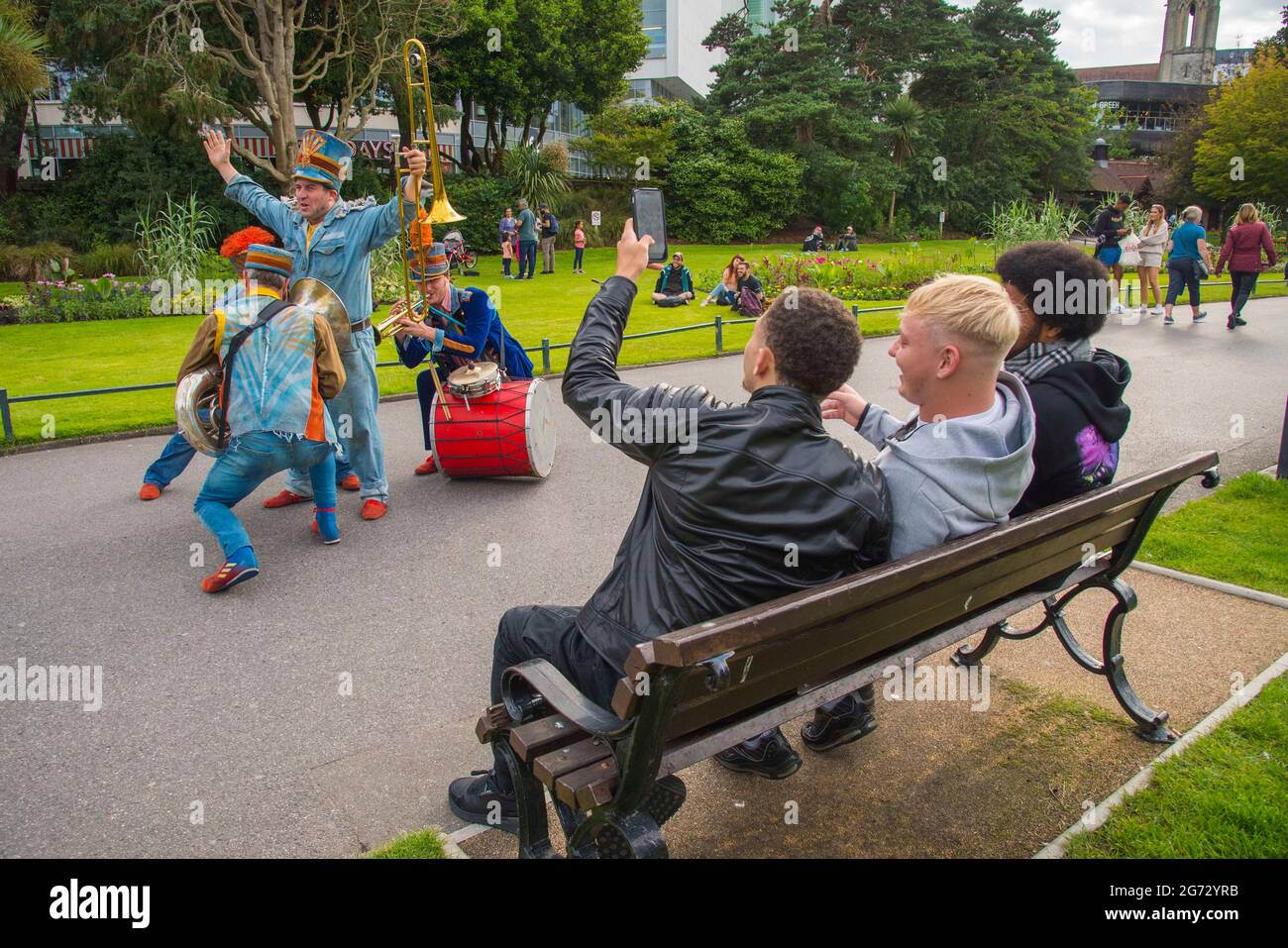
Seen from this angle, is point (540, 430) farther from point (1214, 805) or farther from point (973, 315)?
point (1214, 805)

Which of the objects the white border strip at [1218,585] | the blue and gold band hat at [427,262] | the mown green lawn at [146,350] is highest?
the blue and gold band hat at [427,262]

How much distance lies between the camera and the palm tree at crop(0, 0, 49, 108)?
1619 centimetres

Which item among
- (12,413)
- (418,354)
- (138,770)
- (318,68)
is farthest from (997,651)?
(318,68)

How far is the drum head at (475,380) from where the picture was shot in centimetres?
665

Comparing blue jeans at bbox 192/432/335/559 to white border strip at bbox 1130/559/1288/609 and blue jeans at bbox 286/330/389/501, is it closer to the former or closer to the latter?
blue jeans at bbox 286/330/389/501

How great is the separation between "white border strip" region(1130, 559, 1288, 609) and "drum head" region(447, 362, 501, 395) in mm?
4262

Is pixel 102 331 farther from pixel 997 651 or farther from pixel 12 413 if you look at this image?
pixel 997 651

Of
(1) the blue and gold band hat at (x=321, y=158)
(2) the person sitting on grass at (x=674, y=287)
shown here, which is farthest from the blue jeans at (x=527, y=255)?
(1) the blue and gold band hat at (x=321, y=158)

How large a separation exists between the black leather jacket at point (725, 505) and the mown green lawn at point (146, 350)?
21.4 ft

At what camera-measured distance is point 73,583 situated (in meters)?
5.26

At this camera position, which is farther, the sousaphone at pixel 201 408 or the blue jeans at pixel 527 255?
the blue jeans at pixel 527 255

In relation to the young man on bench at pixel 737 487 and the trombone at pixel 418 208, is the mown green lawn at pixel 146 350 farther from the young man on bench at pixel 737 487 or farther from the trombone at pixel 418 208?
the young man on bench at pixel 737 487

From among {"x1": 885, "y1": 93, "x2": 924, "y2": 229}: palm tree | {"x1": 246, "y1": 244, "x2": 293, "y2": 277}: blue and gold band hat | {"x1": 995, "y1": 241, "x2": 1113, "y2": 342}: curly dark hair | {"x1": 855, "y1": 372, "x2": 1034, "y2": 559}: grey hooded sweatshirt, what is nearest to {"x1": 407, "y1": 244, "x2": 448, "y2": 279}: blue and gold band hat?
{"x1": 246, "y1": 244, "x2": 293, "y2": 277}: blue and gold band hat
